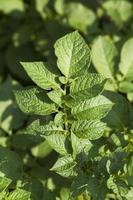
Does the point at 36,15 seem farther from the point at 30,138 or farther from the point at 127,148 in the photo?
the point at 127,148

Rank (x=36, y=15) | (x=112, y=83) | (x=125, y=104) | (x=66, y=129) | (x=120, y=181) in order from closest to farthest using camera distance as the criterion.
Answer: (x=120, y=181) → (x=66, y=129) → (x=125, y=104) → (x=112, y=83) → (x=36, y=15)

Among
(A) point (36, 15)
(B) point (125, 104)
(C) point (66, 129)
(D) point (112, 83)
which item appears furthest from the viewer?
(A) point (36, 15)

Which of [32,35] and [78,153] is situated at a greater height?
[78,153]

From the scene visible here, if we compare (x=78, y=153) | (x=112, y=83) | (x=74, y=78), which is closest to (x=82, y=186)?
(x=78, y=153)

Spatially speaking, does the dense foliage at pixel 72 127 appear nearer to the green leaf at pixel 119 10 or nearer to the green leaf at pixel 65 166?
the green leaf at pixel 65 166

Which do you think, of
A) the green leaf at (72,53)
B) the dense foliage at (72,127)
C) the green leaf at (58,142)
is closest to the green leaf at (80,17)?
the dense foliage at (72,127)

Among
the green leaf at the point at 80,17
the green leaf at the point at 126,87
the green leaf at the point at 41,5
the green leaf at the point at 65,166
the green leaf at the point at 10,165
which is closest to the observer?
the green leaf at the point at 65,166
